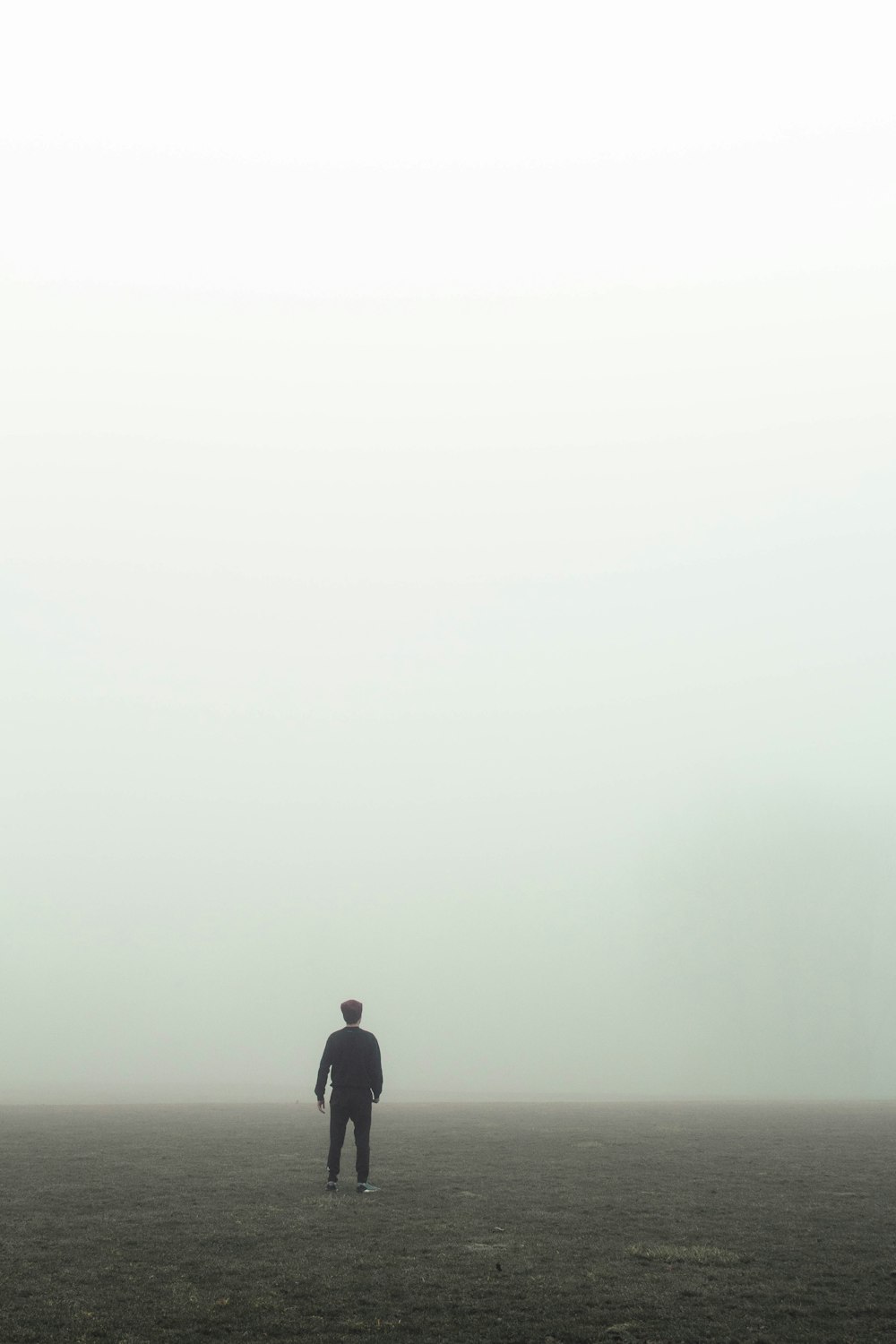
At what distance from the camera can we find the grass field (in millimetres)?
9664

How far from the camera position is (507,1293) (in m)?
10.6

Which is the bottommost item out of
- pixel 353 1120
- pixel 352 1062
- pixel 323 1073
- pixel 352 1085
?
pixel 353 1120

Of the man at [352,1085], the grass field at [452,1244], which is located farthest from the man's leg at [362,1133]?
the grass field at [452,1244]

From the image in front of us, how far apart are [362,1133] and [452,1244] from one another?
4.94 meters

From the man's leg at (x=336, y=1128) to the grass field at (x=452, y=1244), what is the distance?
461 millimetres

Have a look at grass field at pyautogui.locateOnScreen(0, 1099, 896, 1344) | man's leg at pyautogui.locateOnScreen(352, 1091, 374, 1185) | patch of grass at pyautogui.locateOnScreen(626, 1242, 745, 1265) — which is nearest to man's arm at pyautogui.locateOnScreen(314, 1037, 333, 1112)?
man's leg at pyautogui.locateOnScreen(352, 1091, 374, 1185)

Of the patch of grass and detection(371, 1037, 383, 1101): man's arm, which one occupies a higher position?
detection(371, 1037, 383, 1101): man's arm

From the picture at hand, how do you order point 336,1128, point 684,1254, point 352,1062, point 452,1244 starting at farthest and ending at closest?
1. point 352,1062
2. point 336,1128
3. point 452,1244
4. point 684,1254

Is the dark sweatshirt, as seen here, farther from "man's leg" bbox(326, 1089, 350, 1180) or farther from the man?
"man's leg" bbox(326, 1089, 350, 1180)

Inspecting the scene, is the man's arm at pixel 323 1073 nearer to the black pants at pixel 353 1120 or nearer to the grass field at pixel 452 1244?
the black pants at pixel 353 1120

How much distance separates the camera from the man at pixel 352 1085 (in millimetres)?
17125

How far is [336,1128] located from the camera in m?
17.3

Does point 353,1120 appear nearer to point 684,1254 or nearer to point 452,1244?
point 452,1244

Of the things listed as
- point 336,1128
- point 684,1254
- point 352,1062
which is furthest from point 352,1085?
point 684,1254
